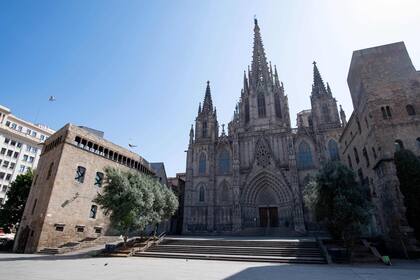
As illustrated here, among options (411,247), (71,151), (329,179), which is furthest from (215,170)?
(411,247)

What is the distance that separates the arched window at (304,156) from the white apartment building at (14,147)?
5104 centimetres

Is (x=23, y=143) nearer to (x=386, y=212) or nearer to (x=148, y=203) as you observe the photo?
(x=148, y=203)

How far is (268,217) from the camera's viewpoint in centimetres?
3284

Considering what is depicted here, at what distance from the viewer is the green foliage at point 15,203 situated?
26984 mm

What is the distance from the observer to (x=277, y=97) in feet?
140

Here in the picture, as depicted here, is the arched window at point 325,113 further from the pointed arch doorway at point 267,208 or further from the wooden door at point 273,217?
the wooden door at point 273,217

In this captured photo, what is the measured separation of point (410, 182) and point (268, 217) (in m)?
20.7

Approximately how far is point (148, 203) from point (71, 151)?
10810 millimetres

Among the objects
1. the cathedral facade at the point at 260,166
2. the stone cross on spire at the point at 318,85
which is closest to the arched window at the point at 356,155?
the cathedral facade at the point at 260,166

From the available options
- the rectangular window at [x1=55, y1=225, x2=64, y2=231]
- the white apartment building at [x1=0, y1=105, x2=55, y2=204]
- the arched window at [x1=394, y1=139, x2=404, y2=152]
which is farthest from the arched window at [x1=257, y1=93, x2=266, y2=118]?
the white apartment building at [x1=0, y1=105, x2=55, y2=204]

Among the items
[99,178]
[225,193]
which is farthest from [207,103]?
[99,178]

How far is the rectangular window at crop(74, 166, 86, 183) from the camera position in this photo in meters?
24.1

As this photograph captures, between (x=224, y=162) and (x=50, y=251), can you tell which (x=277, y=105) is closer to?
(x=224, y=162)

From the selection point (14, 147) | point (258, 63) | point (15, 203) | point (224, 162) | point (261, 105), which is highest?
point (258, 63)
